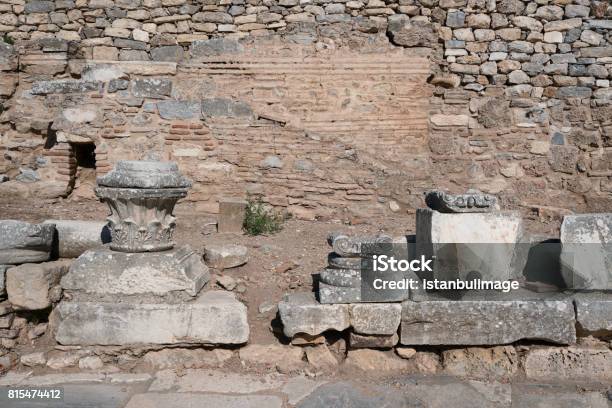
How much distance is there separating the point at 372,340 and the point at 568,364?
1.37 metres

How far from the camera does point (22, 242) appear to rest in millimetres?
4309

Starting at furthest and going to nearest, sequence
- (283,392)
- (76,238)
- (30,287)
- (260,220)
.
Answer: (260,220)
(76,238)
(30,287)
(283,392)

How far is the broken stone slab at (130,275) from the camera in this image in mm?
3982

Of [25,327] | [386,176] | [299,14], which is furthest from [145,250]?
[299,14]

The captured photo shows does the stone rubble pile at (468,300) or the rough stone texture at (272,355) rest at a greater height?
→ the stone rubble pile at (468,300)

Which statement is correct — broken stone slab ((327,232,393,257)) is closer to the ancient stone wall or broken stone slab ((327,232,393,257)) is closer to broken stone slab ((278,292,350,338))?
broken stone slab ((278,292,350,338))

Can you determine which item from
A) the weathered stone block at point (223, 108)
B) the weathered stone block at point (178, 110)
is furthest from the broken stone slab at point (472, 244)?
the weathered stone block at point (178, 110)

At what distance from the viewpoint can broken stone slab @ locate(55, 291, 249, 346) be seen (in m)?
3.88

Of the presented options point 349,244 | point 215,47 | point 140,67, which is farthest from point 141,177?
point 215,47

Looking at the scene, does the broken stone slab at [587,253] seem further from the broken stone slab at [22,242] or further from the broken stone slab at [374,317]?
the broken stone slab at [22,242]

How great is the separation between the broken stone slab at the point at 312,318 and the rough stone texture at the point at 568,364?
4.36ft

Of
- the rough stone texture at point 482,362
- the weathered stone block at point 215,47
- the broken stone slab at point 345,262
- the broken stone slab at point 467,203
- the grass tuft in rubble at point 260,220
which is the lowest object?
the grass tuft in rubble at point 260,220

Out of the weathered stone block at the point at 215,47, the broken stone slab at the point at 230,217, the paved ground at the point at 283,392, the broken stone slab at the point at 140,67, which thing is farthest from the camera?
the weathered stone block at the point at 215,47

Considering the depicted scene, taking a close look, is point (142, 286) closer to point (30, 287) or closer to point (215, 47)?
point (30, 287)
